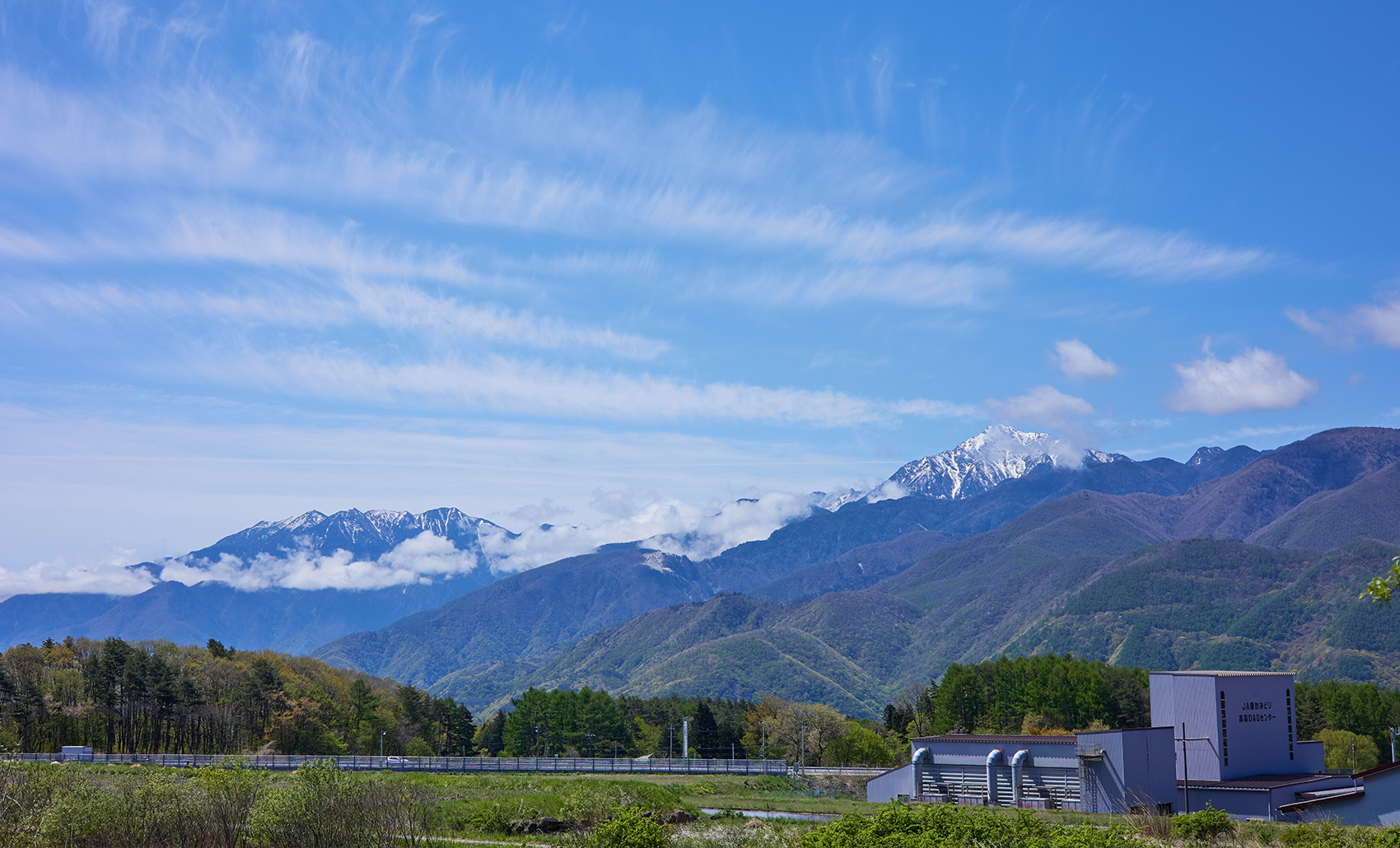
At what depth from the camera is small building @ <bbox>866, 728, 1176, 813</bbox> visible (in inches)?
2419

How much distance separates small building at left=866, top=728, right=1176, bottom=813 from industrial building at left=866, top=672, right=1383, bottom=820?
2.2 inches

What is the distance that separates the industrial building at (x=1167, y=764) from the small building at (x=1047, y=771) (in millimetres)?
57

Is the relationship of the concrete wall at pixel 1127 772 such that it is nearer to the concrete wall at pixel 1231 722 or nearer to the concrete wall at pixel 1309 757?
Result: the concrete wall at pixel 1231 722

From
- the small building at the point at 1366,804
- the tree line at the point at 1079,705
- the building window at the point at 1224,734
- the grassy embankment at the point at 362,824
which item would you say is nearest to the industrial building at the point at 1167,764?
the building window at the point at 1224,734

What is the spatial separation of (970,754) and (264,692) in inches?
3246

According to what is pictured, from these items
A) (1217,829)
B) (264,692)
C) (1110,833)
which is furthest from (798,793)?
(264,692)

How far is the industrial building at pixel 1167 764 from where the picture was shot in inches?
2419

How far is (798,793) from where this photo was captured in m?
80.9

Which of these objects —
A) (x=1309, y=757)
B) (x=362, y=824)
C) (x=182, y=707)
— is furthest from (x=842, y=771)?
(x=362, y=824)

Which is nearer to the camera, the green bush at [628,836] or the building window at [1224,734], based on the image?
the green bush at [628,836]

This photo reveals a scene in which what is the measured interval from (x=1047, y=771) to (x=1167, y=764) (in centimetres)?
730

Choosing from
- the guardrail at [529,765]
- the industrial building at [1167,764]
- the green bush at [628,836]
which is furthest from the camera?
the guardrail at [529,765]

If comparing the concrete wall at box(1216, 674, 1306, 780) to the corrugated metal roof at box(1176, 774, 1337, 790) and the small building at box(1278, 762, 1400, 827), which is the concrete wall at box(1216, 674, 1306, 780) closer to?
the corrugated metal roof at box(1176, 774, 1337, 790)

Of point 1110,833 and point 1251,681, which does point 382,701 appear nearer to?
point 1251,681
